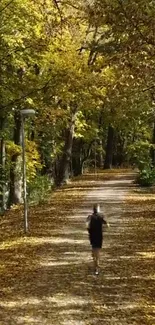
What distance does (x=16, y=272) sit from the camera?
14.3 metres

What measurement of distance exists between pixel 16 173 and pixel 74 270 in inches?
524

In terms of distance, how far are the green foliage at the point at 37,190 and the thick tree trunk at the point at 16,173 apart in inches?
22.3

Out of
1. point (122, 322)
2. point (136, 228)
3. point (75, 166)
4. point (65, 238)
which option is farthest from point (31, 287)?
point (75, 166)

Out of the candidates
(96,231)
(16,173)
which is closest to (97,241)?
(96,231)

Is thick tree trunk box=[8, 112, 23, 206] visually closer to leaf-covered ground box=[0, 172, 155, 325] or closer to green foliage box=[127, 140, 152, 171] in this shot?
leaf-covered ground box=[0, 172, 155, 325]

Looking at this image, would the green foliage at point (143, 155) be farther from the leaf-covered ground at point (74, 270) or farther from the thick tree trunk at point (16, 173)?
the leaf-covered ground at point (74, 270)

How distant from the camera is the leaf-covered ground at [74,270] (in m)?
10.8

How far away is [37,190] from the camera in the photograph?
2958cm

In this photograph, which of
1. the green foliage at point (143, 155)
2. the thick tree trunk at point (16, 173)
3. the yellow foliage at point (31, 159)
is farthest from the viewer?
the green foliage at point (143, 155)

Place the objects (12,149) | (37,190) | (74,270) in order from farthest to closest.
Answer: (37,190), (12,149), (74,270)

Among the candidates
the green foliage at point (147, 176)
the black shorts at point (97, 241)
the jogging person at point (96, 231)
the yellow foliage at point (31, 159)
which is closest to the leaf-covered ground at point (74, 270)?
the jogging person at point (96, 231)

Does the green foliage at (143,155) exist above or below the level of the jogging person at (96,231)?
above

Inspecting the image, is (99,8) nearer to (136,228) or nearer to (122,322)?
(122,322)

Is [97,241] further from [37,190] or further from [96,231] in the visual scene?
[37,190]
